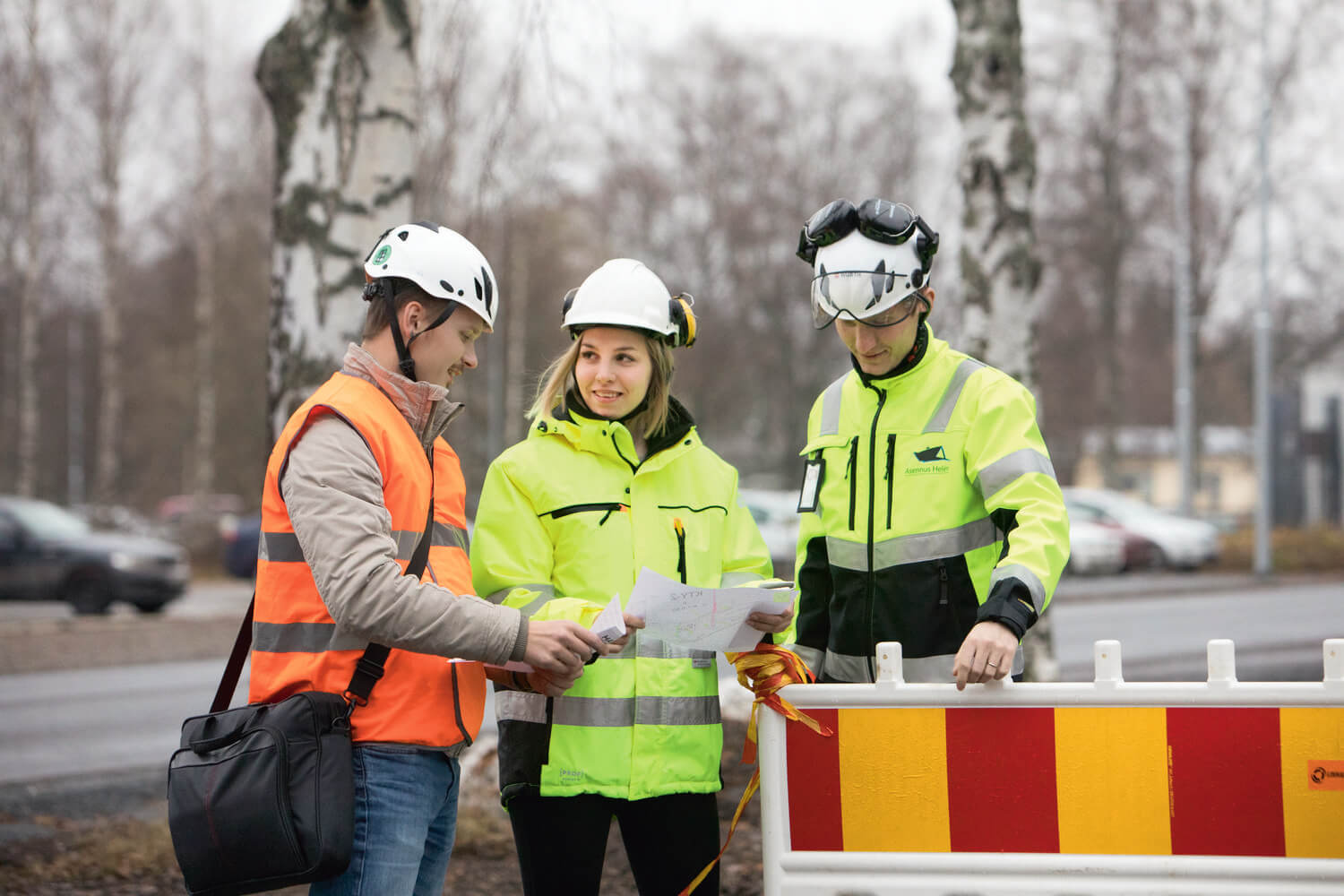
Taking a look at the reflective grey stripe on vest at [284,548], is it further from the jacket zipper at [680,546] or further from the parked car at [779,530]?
the parked car at [779,530]

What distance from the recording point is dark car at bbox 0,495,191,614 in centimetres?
1778

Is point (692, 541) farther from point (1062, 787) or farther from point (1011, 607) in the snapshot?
point (1062, 787)

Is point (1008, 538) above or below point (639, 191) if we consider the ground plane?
below

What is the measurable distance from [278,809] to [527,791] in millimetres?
647

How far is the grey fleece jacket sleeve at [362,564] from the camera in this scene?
2.33 metres

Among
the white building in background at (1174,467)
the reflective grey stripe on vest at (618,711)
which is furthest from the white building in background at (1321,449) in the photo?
the reflective grey stripe on vest at (618,711)

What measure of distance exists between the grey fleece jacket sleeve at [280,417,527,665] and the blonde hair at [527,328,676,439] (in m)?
0.69

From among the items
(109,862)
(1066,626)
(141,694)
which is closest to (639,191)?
(1066,626)

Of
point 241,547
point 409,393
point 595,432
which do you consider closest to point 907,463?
point 595,432

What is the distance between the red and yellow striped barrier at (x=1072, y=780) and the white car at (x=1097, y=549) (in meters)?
22.7

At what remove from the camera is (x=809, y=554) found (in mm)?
3297

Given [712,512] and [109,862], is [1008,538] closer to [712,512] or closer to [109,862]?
[712,512]

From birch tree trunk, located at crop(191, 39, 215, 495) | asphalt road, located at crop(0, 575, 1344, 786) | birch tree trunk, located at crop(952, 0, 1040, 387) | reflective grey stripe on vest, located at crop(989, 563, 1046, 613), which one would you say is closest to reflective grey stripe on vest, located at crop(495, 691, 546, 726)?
reflective grey stripe on vest, located at crop(989, 563, 1046, 613)

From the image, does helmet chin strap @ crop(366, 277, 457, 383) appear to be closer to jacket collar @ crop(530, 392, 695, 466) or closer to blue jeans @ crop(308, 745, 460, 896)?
jacket collar @ crop(530, 392, 695, 466)
